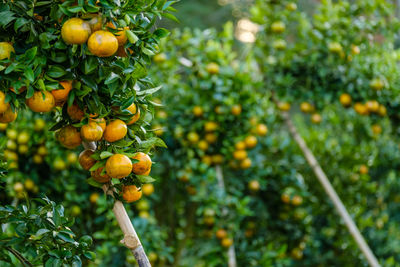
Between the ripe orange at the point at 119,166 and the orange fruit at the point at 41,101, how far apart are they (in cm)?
19

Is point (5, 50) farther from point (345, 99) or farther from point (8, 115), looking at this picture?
point (345, 99)

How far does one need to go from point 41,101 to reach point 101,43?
197 mm

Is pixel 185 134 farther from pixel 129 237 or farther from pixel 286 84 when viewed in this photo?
pixel 129 237

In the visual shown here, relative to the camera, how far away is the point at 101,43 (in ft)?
3.00

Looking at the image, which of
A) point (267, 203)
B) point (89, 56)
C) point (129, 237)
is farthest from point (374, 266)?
point (89, 56)

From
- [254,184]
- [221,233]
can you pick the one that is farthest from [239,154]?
[221,233]

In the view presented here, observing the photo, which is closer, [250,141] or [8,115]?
[8,115]

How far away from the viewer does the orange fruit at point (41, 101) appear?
957 millimetres

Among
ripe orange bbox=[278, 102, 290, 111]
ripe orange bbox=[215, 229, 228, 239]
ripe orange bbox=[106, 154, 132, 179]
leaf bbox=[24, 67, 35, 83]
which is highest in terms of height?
leaf bbox=[24, 67, 35, 83]

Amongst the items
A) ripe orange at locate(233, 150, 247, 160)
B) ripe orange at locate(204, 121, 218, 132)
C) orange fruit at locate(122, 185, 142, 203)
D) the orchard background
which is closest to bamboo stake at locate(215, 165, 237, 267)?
the orchard background

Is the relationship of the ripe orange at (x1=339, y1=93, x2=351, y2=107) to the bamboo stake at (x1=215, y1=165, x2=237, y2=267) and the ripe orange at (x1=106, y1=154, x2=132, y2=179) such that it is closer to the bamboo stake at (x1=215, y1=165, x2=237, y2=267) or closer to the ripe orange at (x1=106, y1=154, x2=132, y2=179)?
the bamboo stake at (x1=215, y1=165, x2=237, y2=267)

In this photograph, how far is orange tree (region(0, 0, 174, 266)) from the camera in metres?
0.93

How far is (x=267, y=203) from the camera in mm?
3250

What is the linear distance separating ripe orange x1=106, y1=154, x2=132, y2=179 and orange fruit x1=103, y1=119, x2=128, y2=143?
0.17 ft
